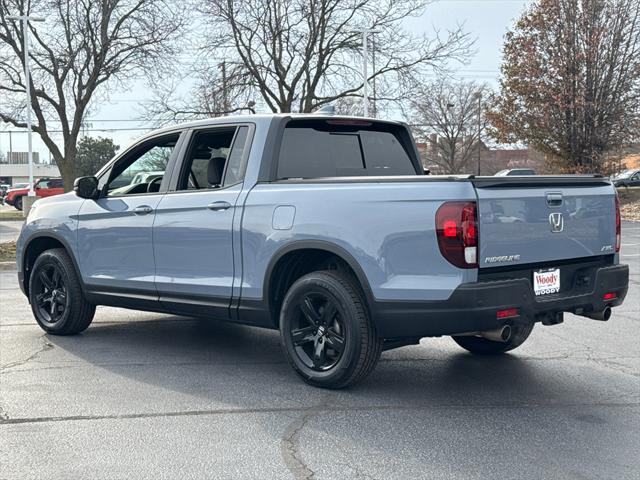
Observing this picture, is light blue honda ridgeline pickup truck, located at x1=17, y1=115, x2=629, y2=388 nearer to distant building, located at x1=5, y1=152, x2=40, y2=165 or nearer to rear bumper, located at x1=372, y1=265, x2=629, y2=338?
rear bumper, located at x1=372, y1=265, x2=629, y2=338

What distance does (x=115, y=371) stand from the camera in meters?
5.68

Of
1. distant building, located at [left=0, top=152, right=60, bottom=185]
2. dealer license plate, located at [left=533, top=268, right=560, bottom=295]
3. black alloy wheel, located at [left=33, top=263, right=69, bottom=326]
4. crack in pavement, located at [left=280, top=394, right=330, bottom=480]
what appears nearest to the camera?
crack in pavement, located at [left=280, top=394, right=330, bottom=480]

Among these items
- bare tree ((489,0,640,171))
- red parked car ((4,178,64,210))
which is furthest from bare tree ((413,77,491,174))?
red parked car ((4,178,64,210))

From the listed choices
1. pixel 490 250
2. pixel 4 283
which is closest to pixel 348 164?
pixel 490 250

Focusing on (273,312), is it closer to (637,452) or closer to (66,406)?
(66,406)

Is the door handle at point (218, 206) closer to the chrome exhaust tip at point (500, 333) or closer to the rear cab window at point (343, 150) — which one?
the rear cab window at point (343, 150)

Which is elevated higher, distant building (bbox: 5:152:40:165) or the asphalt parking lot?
distant building (bbox: 5:152:40:165)

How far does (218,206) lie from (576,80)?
2979 centimetres

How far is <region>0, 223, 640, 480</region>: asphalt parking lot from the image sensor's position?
376cm

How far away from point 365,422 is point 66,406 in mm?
1855

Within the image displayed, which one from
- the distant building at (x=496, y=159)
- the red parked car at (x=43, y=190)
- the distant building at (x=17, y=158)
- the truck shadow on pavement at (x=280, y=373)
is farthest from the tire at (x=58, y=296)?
the distant building at (x=17, y=158)

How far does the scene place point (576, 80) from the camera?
32250 millimetres

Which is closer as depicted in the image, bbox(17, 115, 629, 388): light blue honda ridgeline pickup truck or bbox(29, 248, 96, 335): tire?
bbox(17, 115, 629, 388): light blue honda ridgeline pickup truck

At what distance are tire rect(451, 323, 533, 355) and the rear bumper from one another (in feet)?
3.70
